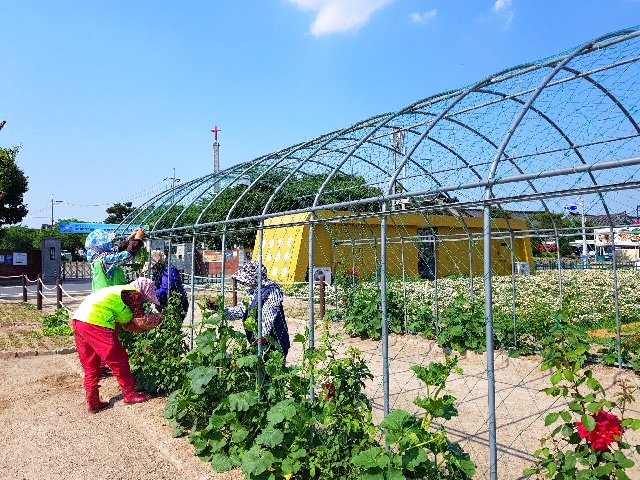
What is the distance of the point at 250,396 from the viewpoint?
379 cm

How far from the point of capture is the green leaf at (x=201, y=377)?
4133 mm

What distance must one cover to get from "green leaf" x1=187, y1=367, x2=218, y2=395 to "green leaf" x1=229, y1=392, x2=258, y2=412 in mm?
441

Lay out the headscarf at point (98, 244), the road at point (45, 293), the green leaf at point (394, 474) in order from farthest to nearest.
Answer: the road at point (45, 293) → the headscarf at point (98, 244) → the green leaf at point (394, 474)

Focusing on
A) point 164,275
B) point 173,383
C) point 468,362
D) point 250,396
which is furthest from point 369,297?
point 250,396

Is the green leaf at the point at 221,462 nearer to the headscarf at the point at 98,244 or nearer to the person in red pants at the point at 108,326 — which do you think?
the person in red pants at the point at 108,326

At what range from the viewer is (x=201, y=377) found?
13.8 feet

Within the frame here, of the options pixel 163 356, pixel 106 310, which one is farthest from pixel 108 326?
pixel 163 356

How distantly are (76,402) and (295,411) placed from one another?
3343 millimetres

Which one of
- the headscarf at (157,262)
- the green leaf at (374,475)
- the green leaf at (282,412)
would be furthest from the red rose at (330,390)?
the headscarf at (157,262)

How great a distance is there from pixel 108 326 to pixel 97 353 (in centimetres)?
31

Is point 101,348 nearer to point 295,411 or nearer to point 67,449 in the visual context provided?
point 67,449

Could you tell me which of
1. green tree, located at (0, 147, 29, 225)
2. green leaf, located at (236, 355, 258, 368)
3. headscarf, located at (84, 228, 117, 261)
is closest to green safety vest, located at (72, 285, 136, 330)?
headscarf, located at (84, 228, 117, 261)

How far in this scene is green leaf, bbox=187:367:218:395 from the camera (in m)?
4.13

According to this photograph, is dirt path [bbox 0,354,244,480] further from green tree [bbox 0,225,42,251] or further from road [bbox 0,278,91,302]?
green tree [bbox 0,225,42,251]
